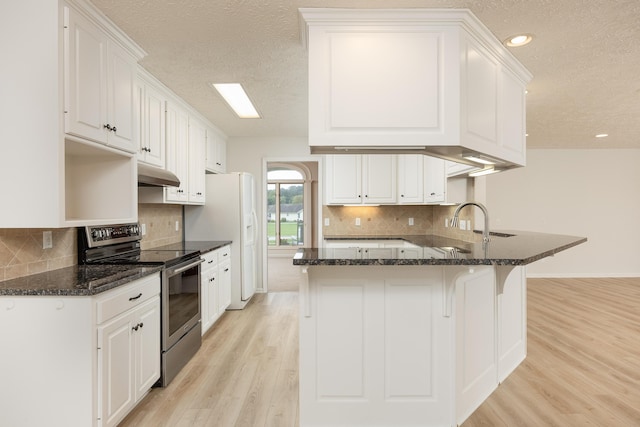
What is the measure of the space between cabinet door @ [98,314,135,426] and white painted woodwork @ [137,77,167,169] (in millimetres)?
1445

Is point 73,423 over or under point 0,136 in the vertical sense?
under

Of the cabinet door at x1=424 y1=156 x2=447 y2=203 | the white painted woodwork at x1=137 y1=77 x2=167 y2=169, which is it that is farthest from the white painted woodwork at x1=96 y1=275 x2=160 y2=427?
the cabinet door at x1=424 y1=156 x2=447 y2=203

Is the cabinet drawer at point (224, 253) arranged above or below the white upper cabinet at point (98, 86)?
below

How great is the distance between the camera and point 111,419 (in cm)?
189

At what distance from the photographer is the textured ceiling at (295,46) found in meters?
1.98

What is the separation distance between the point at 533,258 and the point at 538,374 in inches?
54.3

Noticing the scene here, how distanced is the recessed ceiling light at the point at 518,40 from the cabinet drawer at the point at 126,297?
2861 mm

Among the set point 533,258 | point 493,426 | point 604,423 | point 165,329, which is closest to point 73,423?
point 165,329

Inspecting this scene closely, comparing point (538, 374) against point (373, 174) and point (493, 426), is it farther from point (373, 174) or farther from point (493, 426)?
point (373, 174)

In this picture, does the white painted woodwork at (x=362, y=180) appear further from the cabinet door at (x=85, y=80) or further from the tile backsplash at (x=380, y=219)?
the cabinet door at (x=85, y=80)

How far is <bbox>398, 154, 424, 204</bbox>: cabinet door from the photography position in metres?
4.37

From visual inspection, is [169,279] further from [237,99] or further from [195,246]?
[237,99]

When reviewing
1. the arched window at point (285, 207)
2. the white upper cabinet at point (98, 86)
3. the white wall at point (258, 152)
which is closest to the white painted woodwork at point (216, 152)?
the white wall at point (258, 152)

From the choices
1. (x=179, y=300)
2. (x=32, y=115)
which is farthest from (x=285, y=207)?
(x=32, y=115)
